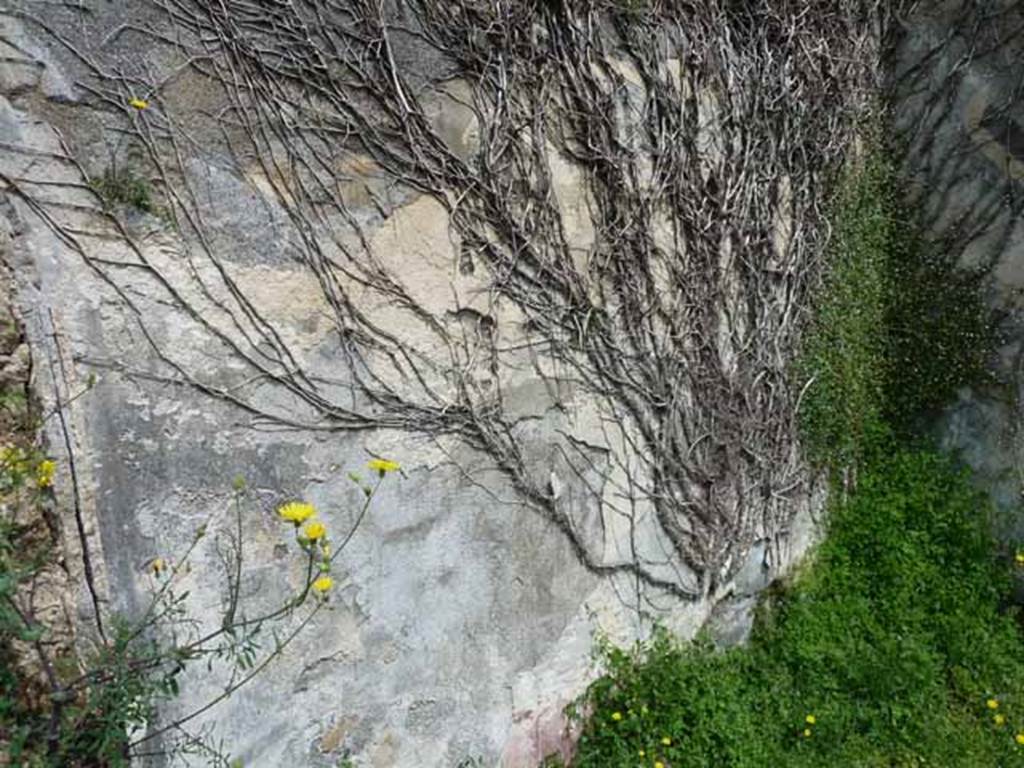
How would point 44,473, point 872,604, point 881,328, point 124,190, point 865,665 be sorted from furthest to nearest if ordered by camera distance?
point 881,328 < point 872,604 < point 865,665 < point 124,190 < point 44,473

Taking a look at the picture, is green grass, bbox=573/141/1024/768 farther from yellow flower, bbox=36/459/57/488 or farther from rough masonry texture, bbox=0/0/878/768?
yellow flower, bbox=36/459/57/488

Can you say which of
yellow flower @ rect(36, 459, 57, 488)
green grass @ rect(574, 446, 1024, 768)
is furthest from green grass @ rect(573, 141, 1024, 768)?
yellow flower @ rect(36, 459, 57, 488)

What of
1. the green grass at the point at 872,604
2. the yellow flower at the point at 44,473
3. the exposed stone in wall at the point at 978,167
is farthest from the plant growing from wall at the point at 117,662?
the exposed stone in wall at the point at 978,167

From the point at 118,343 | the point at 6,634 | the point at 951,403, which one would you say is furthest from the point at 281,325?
the point at 951,403

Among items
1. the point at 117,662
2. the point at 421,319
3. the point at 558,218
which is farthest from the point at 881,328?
the point at 117,662

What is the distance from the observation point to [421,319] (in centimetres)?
223

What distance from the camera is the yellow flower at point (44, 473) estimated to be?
1.61 m

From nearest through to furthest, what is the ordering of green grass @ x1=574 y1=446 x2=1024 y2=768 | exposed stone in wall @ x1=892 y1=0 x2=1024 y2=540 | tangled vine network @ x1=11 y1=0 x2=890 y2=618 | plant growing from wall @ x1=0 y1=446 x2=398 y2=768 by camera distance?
plant growing from wall @ x1=0 y1=446 x2=398 y2=768
tangled vine network @ x1=11 y1=0 x2=890 y2=618
green grass @ x1=574 y1=446 x2=1024 y2=768
exposed stone in wall @ x1=892 y1=0 x2=1024 y2=540

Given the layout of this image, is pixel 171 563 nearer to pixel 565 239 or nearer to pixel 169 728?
pixel 169 728

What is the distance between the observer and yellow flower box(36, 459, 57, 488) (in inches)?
63.2

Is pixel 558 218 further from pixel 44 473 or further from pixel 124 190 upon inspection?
pixel 44 473

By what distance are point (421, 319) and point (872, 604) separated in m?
2.40

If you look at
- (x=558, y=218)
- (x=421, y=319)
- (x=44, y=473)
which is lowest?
(x=44, y=473)

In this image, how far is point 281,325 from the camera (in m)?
1.97
